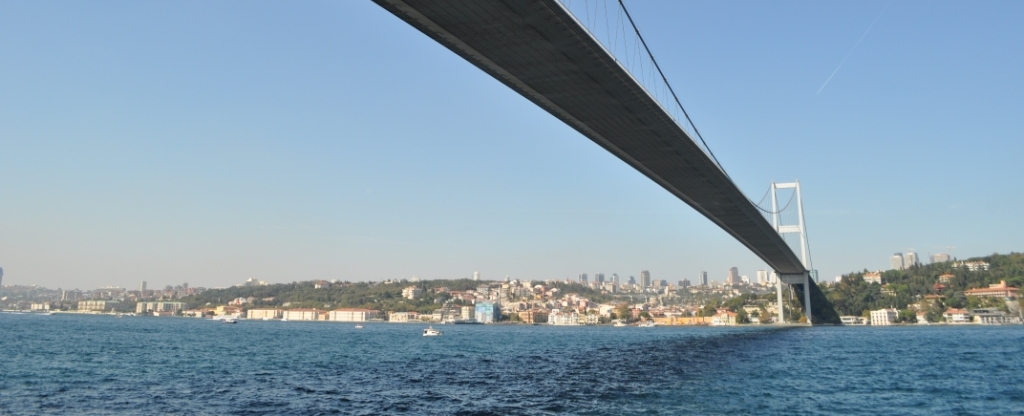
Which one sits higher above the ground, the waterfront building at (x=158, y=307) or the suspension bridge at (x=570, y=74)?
the suspension bridge at (x=570, y=74)

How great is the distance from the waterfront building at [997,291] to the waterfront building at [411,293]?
113 metres

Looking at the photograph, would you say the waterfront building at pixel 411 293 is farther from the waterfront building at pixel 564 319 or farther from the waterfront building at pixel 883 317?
the waterfront building at pixel 883 317

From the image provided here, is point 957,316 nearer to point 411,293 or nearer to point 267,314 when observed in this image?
point 411,293

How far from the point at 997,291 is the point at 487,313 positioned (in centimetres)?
8329

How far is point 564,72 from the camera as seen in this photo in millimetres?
16547

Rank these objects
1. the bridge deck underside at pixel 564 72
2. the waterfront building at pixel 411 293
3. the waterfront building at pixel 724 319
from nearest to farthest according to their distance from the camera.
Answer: the bridge deck underside at pixel 564 72 < the waterfront building at pixel 724 319 < the waterfront building at pixel 411 293

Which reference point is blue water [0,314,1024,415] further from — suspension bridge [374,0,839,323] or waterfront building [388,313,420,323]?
waterfront building [388,313,420,323]

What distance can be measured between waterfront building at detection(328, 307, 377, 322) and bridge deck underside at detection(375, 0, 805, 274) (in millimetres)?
110650

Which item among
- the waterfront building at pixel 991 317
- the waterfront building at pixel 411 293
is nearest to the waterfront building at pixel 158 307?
the waterfront building at pixel 411 293

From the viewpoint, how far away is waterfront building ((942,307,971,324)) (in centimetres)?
8069

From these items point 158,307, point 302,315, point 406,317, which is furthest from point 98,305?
point 406,317

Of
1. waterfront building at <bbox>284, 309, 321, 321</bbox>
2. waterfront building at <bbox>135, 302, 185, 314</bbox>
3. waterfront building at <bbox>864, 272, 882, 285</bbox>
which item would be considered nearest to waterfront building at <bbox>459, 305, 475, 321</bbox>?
waterfront building at <bbox>284, 309, 321, 321</bbox>

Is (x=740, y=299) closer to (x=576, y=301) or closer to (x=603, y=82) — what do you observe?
(x=576, y=301)

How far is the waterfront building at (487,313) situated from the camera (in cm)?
12838
